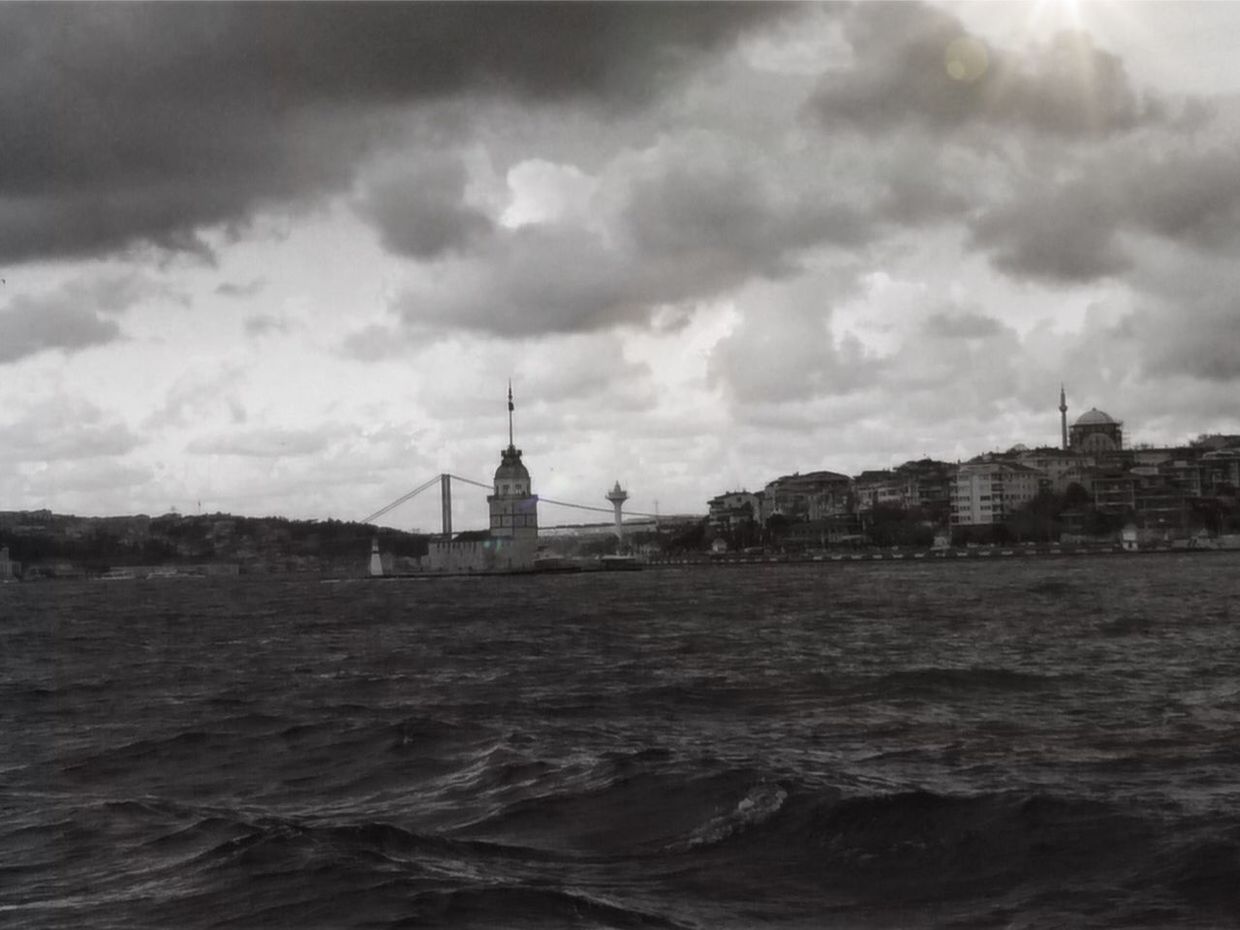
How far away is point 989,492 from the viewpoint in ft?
474

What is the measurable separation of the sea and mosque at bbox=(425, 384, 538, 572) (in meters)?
118

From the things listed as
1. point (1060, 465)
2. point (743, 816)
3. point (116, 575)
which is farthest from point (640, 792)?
point (116, 575)

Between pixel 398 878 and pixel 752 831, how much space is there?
2.77m

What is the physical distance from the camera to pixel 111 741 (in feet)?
52.0

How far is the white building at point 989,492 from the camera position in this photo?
474 feet

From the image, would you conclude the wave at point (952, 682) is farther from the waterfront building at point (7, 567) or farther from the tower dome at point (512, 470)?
the waterfront building at point (7, 567)

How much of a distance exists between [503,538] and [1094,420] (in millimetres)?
79334

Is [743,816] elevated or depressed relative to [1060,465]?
depressed

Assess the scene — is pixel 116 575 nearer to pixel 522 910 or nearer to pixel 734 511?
pixel 734 511

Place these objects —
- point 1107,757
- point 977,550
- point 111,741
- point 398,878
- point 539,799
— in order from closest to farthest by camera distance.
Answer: point 398,878, point 539,799, point 1107,757, point 111,741, point 977,550

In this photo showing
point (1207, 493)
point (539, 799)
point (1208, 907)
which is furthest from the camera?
point (1207, 493)

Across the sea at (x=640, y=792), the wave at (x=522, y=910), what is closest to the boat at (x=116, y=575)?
the sea at (x=640, y=792)

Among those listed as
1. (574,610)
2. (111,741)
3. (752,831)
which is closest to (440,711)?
(111,741)

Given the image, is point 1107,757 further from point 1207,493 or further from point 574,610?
point 1207,493
